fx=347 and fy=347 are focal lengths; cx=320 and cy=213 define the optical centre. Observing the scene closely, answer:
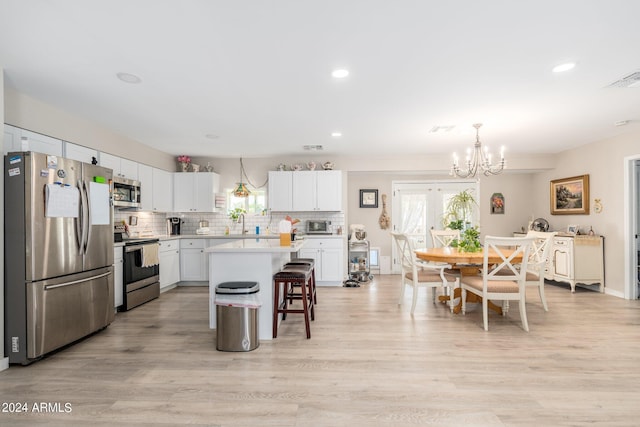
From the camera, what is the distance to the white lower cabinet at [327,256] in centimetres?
611

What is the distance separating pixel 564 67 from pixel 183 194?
570 centimetres

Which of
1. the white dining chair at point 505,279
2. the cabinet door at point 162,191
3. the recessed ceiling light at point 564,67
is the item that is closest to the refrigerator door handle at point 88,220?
the cabinet door at point 162,191

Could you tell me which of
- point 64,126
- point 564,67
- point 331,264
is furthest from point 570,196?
point 64,126

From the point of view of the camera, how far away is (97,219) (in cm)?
337

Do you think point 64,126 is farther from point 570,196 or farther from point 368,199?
point 570,196

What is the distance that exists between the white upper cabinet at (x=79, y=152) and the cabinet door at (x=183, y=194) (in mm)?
1971

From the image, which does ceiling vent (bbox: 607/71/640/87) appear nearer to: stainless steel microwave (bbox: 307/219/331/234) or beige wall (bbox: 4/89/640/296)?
beige wall (bbox: 4/89/640/296)

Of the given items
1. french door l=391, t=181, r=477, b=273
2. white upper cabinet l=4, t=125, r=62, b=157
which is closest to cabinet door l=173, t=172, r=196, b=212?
white upper cabinet l=4, t=125, r=62, b=157

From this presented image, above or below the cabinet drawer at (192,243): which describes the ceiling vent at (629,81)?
above

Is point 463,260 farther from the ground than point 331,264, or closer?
farther from the ground

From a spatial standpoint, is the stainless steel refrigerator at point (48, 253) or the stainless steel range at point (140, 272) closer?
the stainless steel refrigerator at point (48, 253)

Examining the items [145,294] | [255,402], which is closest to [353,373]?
[255,402]

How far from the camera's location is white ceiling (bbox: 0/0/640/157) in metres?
2.03

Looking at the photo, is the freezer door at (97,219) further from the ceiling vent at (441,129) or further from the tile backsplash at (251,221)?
the ceiling vent at (441,129)
